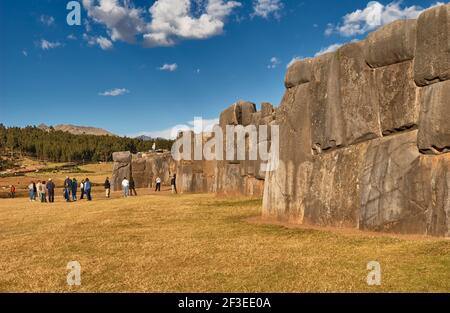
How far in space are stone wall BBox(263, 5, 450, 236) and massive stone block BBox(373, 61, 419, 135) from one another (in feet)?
0.12

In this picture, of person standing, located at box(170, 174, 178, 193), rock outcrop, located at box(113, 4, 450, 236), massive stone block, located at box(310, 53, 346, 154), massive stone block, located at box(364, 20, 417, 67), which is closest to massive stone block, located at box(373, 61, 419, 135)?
rock outcrop, located at box(113, 4, 450, 236)

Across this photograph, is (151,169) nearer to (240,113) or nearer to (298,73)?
(240,113)

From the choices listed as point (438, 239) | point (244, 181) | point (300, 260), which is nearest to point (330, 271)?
point (300, 260)

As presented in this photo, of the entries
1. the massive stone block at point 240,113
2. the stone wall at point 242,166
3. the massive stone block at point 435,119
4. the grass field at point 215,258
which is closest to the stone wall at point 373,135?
the massive stone block at point 435,119

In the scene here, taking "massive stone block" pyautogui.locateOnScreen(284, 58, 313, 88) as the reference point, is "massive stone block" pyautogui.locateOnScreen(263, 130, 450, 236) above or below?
below

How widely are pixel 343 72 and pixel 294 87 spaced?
3.24 metres

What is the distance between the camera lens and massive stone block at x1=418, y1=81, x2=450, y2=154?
578 inches

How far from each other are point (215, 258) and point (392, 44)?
10.3 metres

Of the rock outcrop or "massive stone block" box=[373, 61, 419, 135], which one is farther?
"massive stone block" box=[373, 61, 419, 135]

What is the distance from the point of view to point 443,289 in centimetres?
930

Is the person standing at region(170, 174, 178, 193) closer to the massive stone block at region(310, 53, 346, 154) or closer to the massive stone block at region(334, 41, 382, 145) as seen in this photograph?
the massive stone block at region(310, 53, 346, 154)

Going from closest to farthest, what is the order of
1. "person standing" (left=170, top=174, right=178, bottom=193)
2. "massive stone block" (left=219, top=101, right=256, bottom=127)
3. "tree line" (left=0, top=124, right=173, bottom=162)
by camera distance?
"massive stone block" (left=219, top=101, right=256, bottom=127) → "person standing" (left=170, top=174, right=178, bottom=193) → "tree line" (left=0, top=124, right=173, bottom=162)

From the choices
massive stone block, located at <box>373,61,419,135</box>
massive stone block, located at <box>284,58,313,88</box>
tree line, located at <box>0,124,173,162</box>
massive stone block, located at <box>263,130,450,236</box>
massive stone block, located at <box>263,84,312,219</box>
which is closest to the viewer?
massive stone block, located at <box>263,130,450,236</box>
